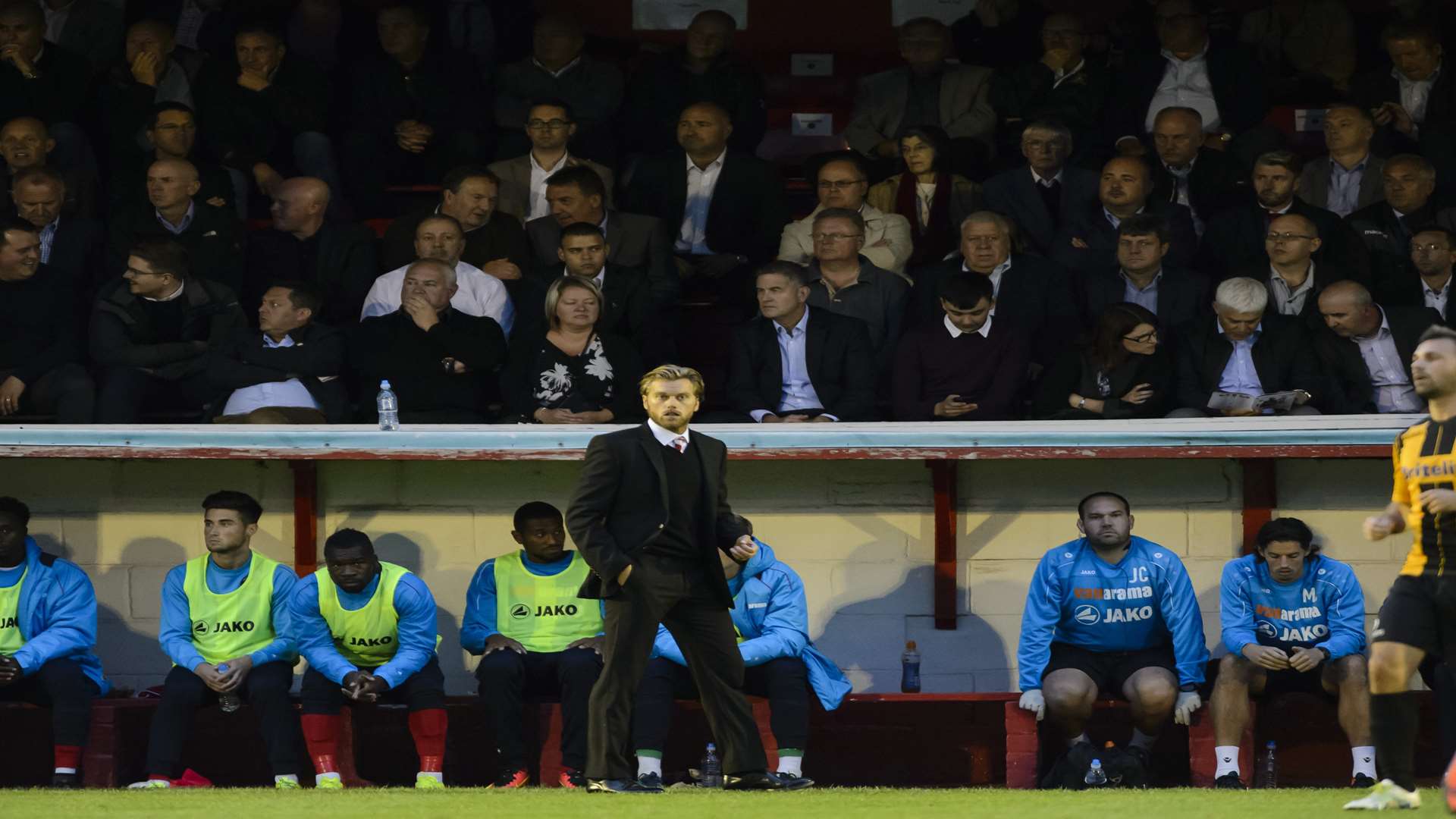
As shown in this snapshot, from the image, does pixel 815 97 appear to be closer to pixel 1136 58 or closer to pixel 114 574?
pixel 1136 58

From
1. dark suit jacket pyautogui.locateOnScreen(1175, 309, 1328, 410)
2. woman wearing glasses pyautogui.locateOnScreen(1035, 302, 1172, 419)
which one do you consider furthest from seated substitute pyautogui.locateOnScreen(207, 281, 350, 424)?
dark suit jacket pyautogui.locateOnScreen(1175, 309, 1328, 410)

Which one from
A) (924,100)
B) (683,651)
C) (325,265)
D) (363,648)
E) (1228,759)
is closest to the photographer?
(683,651)

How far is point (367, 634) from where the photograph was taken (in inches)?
351

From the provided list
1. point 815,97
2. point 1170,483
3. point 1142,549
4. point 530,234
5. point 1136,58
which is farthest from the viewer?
point 815,97

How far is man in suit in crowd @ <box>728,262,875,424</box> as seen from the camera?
9664mm

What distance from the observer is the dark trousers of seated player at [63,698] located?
28.6 feet

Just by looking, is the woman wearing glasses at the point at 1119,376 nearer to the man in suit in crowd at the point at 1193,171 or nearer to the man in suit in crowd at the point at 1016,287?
the man in suit in crowd at the point at 1016,287

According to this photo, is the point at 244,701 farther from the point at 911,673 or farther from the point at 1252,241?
the point at 1252,241

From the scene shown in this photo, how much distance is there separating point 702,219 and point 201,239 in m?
2.58

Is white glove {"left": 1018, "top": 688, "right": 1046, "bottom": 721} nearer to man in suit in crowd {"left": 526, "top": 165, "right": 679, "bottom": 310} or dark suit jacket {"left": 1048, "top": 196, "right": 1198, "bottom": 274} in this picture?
dark suit jacket {"left": 1048, "top": 196, "right": 1198, "bottom": 274}

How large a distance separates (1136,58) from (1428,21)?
1860 mm

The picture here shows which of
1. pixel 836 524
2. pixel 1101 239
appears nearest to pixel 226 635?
pixel 836 524

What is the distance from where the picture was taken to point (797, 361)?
384 inches

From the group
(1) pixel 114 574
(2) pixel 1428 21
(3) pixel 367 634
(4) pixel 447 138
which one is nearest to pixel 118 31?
(4) pixel 447 138
